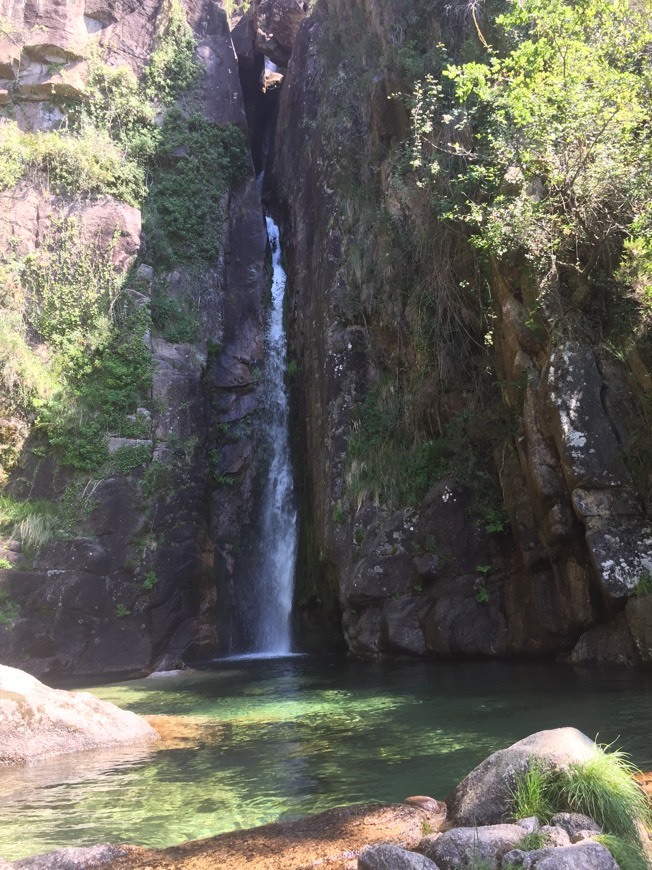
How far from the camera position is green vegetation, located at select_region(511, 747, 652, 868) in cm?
382

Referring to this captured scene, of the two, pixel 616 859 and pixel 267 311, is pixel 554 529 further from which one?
pixel 267 311

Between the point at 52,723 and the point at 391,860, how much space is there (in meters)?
5.31

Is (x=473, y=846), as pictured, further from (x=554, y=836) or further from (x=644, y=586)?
(x=644, y=586)

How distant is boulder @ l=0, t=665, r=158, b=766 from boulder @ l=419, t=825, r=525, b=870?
16.0 ft

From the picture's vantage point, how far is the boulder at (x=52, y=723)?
706 centimetres

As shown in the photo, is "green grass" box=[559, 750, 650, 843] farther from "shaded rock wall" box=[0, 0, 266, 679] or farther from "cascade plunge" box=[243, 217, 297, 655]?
→ "cascade plunge" box=[243, 217, 297, 655]

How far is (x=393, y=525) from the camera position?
13.9m

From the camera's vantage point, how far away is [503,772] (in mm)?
4383

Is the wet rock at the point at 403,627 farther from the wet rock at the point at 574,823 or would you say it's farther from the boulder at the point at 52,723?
the wet rock at the point at 574,823

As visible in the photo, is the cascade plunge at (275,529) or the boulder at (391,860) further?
the cascade plunge at (275,529)

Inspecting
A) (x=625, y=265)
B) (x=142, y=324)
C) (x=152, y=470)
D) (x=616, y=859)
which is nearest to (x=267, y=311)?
(x=142, y=324)

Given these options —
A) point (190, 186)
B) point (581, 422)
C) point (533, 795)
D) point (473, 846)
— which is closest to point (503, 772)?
point (533, 795)

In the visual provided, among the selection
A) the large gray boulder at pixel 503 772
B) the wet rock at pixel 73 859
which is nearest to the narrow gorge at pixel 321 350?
the large gray boulder at pixel 503 772

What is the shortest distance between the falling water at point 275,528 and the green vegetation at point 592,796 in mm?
13052
